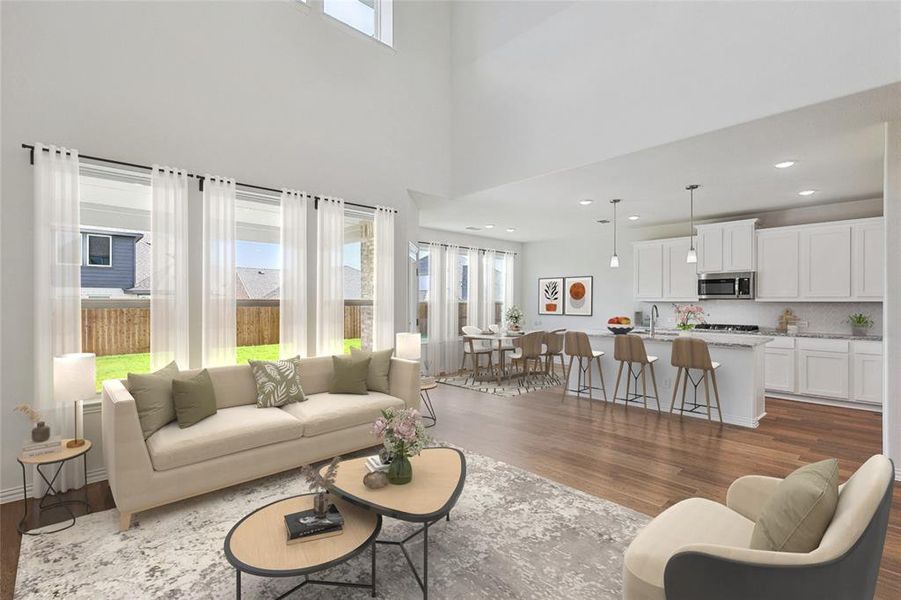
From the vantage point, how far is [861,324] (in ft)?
18.6

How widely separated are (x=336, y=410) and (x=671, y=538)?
8.93 ft

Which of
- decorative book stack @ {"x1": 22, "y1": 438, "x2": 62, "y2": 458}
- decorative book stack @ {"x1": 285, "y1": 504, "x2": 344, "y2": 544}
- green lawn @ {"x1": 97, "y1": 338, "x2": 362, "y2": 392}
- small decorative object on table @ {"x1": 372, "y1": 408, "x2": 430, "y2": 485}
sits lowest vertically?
decorative book stack @ {"x1": 285, "y1": 504, "x2": 344, "y2": 544}

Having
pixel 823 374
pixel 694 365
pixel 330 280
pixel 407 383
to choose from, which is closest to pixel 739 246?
pixel 823 374

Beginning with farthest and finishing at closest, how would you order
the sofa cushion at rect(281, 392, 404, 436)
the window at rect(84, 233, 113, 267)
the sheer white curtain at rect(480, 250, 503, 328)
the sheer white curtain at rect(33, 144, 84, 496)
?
the sheer white curtain at rect(480, 250, 503, 328), the sofa cushion at rect(281, 392, 404, 436), the window at rect(84, 233, 113, 267), the sheer white curtain at rect(33, 144, 84, 496)

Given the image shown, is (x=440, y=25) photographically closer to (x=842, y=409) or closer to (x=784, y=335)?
(x=784, y=335)

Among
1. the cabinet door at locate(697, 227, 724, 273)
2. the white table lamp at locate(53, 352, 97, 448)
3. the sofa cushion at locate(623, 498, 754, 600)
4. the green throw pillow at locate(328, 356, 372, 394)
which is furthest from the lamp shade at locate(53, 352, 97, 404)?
the cabinet door at locate(697, 227, 724, 273)

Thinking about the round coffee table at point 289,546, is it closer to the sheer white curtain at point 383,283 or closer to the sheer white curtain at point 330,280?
the sheer white curtain at point 330,280

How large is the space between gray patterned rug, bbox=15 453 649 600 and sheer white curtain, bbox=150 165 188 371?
1.32 m

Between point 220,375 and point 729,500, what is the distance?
3766 mm

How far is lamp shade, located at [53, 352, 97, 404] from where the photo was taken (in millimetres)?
2928

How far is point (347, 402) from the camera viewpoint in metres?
3.89

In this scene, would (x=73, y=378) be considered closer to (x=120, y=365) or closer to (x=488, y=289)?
(x=120, y=365)

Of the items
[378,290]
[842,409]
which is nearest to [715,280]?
[842,409]

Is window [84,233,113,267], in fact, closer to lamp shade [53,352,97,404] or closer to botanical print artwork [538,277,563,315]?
lamp shade [53,352,97,404]
